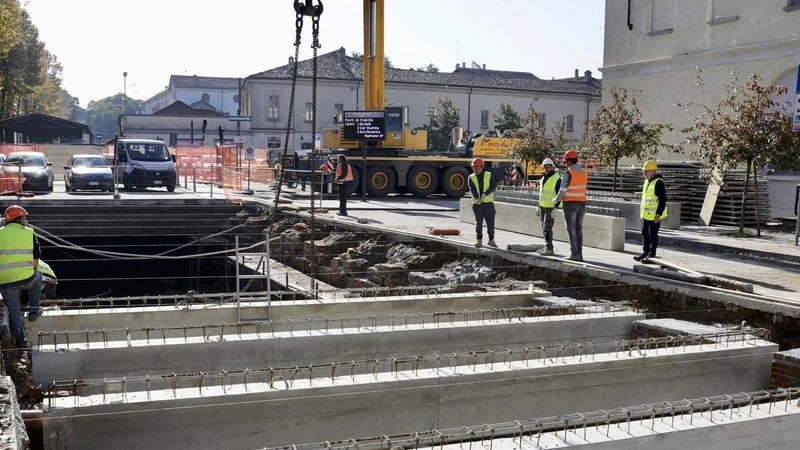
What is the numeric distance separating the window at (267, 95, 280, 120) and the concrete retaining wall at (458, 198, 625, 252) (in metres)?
44.1

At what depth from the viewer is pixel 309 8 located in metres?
11.1

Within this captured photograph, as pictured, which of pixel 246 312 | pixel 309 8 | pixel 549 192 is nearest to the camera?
pixel 246 312

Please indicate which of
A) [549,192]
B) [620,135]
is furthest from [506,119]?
[549,192]

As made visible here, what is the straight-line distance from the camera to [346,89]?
6188cm

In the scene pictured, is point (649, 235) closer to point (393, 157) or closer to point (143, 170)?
point (393, 157)

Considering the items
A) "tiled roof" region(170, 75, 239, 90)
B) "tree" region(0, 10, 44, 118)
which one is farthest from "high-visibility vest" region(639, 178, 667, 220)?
"tiled roof" region(170, 75, 239, 90)

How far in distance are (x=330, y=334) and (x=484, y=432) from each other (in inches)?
133

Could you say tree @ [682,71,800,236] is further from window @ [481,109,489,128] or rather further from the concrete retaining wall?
window @ [481,109,489,128]

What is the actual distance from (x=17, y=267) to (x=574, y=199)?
25.5ft

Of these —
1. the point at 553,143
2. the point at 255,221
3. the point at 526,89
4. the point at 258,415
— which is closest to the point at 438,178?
the point at 553,143

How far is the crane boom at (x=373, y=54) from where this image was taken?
27484 mm

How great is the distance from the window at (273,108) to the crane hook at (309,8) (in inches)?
2037

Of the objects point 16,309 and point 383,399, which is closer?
point 383,399

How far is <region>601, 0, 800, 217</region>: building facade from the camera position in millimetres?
21344
